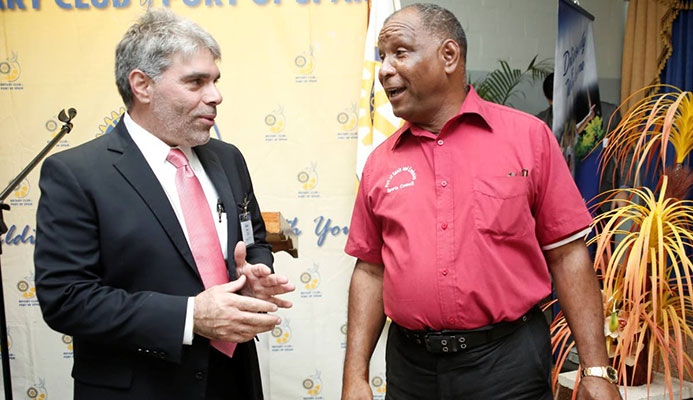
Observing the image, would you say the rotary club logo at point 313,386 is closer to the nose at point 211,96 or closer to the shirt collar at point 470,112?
the shirt collar at point 470,112

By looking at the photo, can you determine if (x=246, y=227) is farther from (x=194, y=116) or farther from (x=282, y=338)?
(x=282, y=338)

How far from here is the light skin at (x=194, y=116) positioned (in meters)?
1.43

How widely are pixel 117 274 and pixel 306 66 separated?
1.98 m

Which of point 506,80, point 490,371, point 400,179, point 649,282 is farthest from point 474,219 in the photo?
point 506,80

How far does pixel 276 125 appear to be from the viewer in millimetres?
3184

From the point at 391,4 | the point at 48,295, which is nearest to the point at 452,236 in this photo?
the point at 48,295

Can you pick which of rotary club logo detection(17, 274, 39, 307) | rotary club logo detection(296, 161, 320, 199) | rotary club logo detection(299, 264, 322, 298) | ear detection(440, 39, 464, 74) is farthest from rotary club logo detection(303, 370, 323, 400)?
ear detection(440, 39, 464, 74)

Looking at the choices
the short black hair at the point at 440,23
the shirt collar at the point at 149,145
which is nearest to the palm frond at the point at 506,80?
the short black hair at the point at 440,23

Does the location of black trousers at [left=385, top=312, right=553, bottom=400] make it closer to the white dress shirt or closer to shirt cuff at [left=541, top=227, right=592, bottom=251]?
shirt cuff at [left=541, top=227, right=592, bottom=251]

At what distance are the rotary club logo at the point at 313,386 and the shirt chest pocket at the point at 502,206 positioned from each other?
198 cm

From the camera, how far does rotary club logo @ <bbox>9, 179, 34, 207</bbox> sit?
318 centimetres

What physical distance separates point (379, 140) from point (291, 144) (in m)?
0.55

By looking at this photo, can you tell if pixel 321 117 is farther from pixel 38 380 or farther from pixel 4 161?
pixel 38 380

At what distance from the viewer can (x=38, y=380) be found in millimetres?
3203
